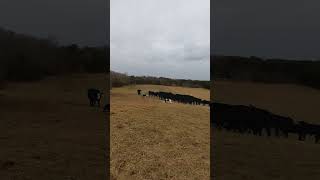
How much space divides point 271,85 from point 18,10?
3855 mm

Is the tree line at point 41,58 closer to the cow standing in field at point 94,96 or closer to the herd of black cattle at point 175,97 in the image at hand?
the cow standing in field at point 94,96

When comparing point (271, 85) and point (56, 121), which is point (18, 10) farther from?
point (271, 85)

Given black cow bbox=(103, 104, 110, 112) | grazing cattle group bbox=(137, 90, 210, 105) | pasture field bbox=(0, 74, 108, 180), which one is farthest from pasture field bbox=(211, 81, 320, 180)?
grazing cattle group bbox=(137, 90, 210, 105)

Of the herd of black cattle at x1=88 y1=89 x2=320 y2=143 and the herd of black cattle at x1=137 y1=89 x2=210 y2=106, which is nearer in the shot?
the herd of black cattle at x1=88 y1=89 x2=320 y2=143

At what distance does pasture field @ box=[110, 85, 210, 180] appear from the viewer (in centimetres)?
866

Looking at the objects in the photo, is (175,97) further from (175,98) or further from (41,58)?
(41,58)

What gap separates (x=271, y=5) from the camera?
22.9 ft

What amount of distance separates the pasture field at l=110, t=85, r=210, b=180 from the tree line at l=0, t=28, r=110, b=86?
259cm

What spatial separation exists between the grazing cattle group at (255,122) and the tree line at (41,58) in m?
2.28

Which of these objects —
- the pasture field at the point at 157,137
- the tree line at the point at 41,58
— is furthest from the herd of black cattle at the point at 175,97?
the tree line at the point at 41,58

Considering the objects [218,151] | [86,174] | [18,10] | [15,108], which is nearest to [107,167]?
[86,174]

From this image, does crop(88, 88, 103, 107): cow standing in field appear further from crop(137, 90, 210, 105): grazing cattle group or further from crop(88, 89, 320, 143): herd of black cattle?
crop(137, 90, 210, 105): grazing cattle group

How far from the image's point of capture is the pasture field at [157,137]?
866 centimetres

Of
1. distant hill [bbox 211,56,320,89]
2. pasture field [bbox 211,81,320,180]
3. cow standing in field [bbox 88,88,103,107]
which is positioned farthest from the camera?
distant hill [bbox 211,56,320,89]
